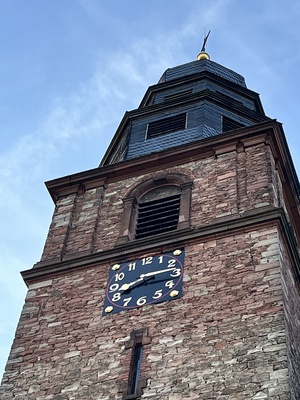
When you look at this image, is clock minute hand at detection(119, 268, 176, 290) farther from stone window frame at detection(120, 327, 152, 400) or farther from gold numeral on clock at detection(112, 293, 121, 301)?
stone window frame at detection(120, 327, 152, 400)

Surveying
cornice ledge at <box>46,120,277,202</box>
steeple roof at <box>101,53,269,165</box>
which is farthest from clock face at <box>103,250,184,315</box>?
steeple roof at <box>101,53,269,165</box>

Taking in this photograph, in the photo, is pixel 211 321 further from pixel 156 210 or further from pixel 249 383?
pixel 156 210

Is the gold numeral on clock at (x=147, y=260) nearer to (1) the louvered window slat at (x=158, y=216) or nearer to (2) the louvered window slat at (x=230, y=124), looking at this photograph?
(1) the louvered window slat at (x=158, y=216)

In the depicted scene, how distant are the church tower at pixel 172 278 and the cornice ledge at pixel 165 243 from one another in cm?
2

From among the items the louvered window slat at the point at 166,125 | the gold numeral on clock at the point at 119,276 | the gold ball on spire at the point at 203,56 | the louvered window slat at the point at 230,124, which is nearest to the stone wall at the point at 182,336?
the gold numeral on clock at the point at 119,276

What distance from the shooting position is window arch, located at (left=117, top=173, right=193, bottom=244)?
59.9 ft

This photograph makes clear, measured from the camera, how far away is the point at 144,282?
16.3 metres

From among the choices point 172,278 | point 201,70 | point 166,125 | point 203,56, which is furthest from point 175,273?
point 203,56

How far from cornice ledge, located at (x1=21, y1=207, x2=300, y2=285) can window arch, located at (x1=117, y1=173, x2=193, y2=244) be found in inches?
25.5

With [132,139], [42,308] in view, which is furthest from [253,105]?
[42,308]

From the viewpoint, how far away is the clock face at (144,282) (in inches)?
626

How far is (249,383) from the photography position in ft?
43.6

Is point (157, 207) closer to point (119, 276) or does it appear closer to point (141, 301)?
point (119, 276)

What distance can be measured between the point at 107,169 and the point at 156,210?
1.96 meters
